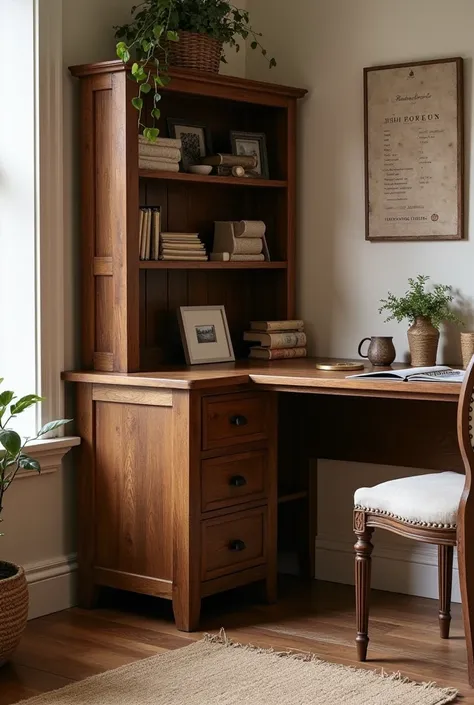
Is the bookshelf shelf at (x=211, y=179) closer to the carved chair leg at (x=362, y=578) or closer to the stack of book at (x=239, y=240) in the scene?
the stack of book at (x=239, y=240)

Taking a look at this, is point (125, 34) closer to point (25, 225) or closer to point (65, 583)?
point (25, 225)

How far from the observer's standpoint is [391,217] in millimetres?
4133

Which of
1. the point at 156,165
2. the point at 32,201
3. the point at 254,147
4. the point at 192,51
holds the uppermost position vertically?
the point at 192,51

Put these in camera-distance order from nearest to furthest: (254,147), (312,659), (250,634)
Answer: (312,659) → (250,634) → (254,147)

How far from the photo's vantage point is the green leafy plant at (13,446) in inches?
127

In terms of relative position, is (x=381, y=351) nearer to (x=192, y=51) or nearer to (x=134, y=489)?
(x=134, y=489)

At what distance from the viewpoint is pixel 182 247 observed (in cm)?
399

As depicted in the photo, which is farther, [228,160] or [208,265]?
[228,160]

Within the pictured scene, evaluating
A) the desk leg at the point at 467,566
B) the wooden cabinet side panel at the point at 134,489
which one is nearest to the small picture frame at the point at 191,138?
the wooden cabinet side panel at the point at 134,489

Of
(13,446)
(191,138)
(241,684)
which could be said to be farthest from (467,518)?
(191,138)

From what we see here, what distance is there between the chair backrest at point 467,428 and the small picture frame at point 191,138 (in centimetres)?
152

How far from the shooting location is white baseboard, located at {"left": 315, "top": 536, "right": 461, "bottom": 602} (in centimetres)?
403

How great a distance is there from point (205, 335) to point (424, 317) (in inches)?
31.7

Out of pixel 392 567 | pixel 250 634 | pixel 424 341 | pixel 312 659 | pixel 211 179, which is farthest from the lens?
pixel 392 567
